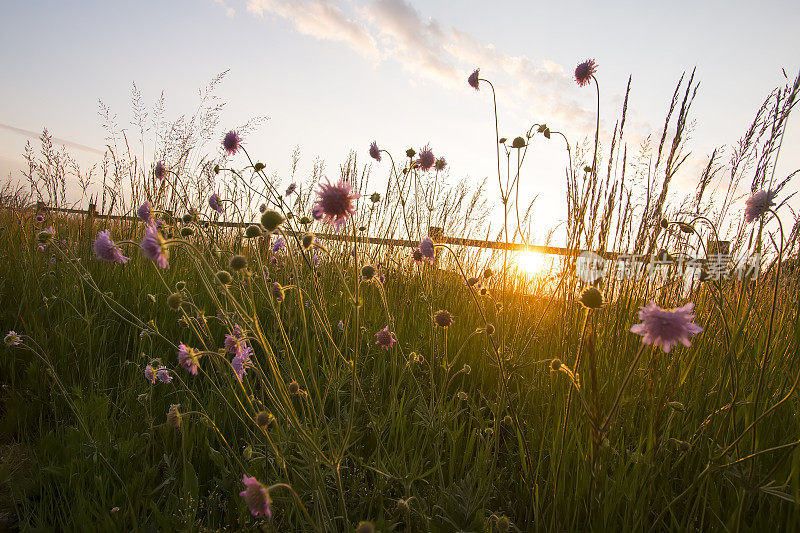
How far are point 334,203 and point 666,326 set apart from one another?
0.90 m

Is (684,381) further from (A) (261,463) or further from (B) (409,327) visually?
(A) (261,463)

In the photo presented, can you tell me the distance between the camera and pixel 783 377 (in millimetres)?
1496

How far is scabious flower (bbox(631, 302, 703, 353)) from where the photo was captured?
78 centimetres

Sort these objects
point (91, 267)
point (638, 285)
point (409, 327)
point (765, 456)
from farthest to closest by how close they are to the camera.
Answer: point (91, 267), point (409, 327), point (638, 285), point (765, 456)

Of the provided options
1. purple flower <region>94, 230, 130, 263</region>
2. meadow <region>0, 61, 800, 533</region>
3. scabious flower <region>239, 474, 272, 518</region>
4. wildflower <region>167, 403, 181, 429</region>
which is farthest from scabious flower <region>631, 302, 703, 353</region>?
purple flower <region>94, 230, 130, 263</region>

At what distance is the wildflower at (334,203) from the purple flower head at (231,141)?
1.50 metres

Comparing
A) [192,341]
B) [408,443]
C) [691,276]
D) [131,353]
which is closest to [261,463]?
[408,443]

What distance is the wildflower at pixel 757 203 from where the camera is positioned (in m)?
1.55

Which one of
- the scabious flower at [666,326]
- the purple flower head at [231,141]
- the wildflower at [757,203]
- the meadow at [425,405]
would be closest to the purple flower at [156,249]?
the meadow at [425,405]

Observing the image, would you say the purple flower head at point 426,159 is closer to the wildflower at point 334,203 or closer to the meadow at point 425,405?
the meadow at point 425,405

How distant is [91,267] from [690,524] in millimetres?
3669

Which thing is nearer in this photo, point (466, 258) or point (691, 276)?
point (691, 276)

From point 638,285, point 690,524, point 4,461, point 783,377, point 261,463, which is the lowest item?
point 4,461

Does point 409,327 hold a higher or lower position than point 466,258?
lower
